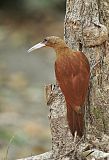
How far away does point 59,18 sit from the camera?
971 cm

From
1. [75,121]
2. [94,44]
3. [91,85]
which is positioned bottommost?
[75,121]

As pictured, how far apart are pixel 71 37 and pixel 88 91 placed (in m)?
0.29

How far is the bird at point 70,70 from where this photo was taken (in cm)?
308

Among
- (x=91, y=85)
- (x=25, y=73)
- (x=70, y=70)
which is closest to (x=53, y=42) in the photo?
(x=70, y=70)

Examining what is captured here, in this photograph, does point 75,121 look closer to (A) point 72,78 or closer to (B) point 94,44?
(A) point 72,78

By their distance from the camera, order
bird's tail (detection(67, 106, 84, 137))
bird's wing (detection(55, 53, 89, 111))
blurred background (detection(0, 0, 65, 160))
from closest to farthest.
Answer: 1. bird's wing (detection(55, 53, 89, 111))
2. bird's tail (detection(67, 106, 84, 137))
3. blurred background (detection(0, 0, 65, 160))

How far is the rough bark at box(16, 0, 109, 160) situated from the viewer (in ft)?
10.7

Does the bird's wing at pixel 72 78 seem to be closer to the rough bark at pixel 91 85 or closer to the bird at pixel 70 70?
the bird at pixel 70 70

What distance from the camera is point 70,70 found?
3074 millimetres

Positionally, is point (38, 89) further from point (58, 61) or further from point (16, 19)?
point (58, 61)

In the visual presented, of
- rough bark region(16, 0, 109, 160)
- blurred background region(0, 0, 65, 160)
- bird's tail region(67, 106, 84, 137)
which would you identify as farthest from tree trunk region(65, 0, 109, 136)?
blurred background region(0, 0, 65, 160)

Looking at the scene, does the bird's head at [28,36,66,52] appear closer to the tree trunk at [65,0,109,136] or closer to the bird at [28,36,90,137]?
the bird at [28,36,90,137]

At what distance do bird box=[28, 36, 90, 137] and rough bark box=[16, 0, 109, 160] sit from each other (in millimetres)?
146

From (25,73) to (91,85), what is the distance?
4862 millimetres
